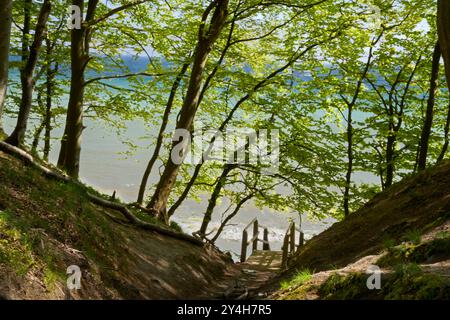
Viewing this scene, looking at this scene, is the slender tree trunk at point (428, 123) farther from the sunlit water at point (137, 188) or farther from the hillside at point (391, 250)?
the sunlit water at point (137, 188)

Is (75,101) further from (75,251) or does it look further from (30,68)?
(75,251)

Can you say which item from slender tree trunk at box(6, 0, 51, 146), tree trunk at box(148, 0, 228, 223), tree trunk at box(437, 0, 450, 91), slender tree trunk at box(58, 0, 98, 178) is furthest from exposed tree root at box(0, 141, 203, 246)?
tree trunk at box(437, 0, 450, 91)

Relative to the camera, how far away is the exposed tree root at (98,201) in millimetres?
7711

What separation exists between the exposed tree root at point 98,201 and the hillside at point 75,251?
6.0 inches

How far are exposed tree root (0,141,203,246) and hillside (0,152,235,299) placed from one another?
153 mm

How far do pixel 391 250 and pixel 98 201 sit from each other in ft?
19.7

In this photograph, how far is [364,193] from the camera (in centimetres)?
1678

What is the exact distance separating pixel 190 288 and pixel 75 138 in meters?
4.96

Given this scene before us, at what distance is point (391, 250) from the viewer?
17.6 ft

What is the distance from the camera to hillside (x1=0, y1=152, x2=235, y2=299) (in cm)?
500

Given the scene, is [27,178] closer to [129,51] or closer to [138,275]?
[138,275]

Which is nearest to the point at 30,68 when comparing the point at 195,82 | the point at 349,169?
the point at 195,82

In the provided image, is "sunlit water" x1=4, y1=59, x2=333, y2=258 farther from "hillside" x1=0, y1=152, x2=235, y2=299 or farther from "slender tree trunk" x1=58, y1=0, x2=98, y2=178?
"hillside" x1=0, y1=152, x2=235, y2=299
